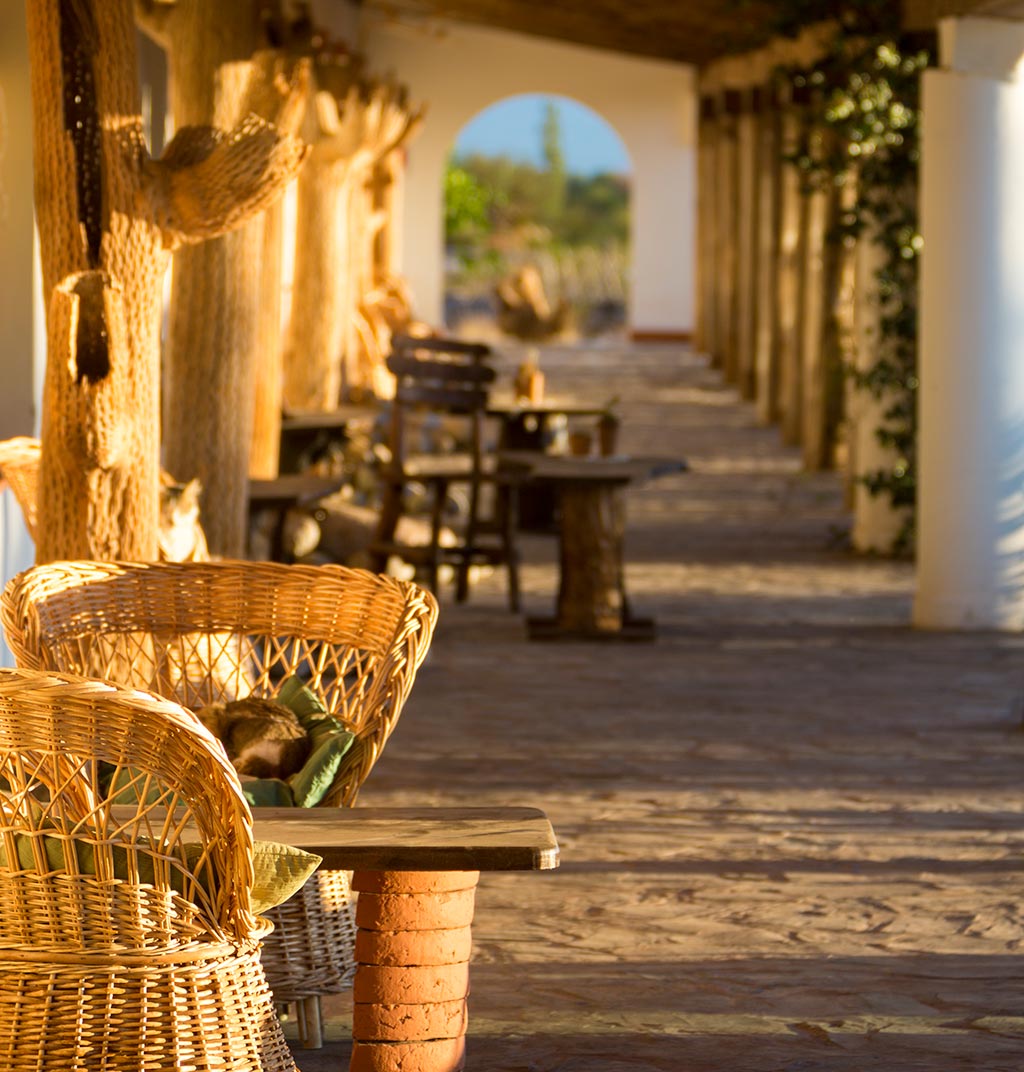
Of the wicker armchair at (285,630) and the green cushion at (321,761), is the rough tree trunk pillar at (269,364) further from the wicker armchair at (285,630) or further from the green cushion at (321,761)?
the green cushion at (321,761)

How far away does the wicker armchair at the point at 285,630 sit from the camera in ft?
11.0

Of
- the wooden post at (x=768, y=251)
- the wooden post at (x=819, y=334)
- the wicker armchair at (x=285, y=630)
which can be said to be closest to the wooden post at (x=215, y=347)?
the wicker armchair at (x=285, y=630)

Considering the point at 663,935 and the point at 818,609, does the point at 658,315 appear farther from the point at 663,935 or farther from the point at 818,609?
the point at 663,935

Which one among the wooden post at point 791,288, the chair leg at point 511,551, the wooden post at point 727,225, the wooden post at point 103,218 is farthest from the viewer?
the wooden post at point 727,225

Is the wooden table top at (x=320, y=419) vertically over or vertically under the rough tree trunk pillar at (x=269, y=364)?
under

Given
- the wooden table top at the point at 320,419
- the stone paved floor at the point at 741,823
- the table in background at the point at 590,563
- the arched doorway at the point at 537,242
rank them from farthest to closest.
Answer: the arched doorway at the point at 537,242 < the wooden table top at the point at 320,419 < the table in background at the point at 590,563 < the stone paved floor at the point at 741,823

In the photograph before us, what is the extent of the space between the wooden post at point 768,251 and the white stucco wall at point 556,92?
5801mm

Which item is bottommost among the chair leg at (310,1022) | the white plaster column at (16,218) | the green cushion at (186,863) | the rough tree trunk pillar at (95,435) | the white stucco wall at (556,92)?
the chair leg at (310,1022)

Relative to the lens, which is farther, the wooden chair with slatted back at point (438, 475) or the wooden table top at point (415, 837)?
the wooden chair with slatted back at point (438, 475)

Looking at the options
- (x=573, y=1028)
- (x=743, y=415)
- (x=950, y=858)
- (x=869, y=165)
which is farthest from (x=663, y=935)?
(x=743, y=415)

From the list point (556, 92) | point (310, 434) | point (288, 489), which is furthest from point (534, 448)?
point (556, 92)

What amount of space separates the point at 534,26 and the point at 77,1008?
56.9 feet

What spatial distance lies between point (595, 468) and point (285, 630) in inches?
163

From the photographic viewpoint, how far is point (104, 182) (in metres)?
4.61
